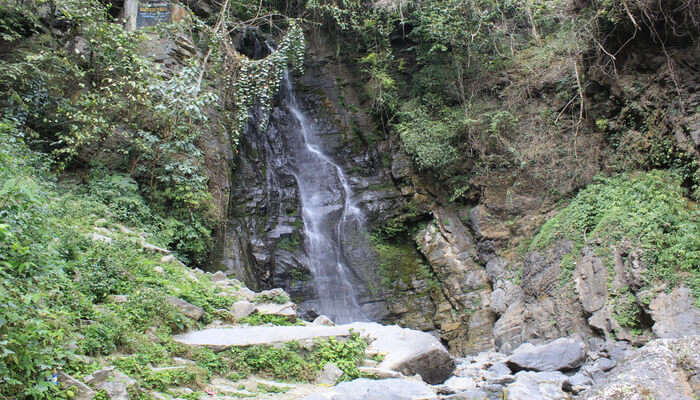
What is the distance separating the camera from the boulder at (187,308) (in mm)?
5567

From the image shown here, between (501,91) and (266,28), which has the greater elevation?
(266,28)

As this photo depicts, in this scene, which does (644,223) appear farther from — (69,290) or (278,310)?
(69,290)

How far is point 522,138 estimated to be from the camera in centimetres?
1162

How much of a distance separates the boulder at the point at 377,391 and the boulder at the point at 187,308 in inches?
86.7

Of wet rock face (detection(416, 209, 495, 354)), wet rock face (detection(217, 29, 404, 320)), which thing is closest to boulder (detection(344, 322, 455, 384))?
wet rock face (detection(416, 209, 495, 354))

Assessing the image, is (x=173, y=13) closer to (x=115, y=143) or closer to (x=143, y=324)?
(x=115, y=143)

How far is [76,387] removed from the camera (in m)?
3.10

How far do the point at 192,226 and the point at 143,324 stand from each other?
4554mm

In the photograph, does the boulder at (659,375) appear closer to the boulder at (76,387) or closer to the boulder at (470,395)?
the boulder at (470,395)

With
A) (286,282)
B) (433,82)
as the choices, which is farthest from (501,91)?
(286,282)

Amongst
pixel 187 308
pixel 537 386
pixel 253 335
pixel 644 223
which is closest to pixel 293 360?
pixel 253 335

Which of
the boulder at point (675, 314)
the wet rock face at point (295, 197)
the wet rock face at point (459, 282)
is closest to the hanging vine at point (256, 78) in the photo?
the wet rock face at point (295, 197)

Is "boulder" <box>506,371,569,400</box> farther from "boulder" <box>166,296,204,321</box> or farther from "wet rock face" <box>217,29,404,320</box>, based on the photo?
"wet rock face" <box>217,29,404,320</box>

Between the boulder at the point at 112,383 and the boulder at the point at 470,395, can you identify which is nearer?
the boulder at the point at 112,383
